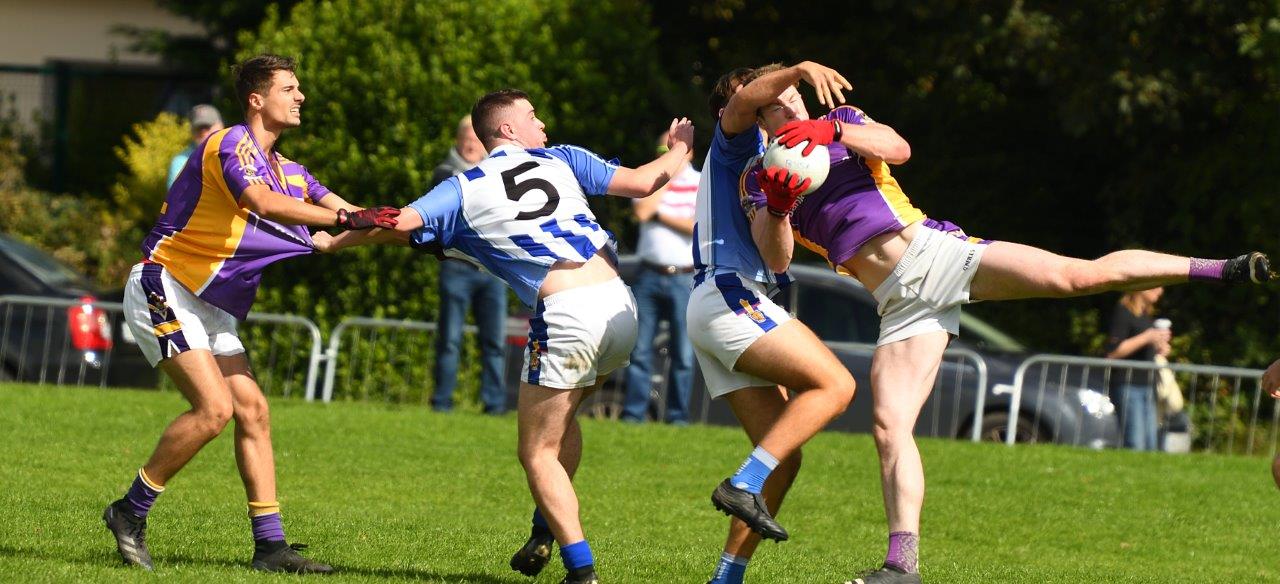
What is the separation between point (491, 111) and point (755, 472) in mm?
1768

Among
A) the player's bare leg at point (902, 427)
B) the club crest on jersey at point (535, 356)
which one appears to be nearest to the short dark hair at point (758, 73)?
the player's bare leg at point (902, 427)

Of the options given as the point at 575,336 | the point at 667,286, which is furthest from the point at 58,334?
the point at 575,336

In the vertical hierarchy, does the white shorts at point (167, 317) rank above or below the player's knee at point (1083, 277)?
below

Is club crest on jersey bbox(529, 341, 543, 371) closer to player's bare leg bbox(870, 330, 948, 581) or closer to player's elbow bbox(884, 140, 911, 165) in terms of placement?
player's bare leg bbox(870, 330, 948, 581)

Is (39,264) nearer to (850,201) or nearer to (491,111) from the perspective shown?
(491,111)

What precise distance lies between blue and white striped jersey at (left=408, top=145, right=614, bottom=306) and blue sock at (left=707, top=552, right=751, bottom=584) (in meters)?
1.21

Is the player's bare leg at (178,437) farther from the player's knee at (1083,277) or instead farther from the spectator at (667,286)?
the spectator at (667,286)

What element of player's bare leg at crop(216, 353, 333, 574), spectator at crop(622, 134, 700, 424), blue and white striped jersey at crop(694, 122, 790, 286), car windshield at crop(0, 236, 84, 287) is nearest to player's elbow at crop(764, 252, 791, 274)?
blue and white striped jersey at crop(694, 122, 790, 286)

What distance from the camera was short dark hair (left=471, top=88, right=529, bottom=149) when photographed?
23.2 feet

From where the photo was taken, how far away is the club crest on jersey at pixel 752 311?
664 centimetres

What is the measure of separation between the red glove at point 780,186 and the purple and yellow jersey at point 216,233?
2.04m

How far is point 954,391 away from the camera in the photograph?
13727 mm

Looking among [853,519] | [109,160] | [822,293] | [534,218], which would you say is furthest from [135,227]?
[534,218]

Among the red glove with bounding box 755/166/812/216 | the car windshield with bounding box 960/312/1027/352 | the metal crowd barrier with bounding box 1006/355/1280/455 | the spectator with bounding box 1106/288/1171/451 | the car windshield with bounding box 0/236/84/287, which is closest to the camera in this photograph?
the red glove with bounding box 755/166/812/216
